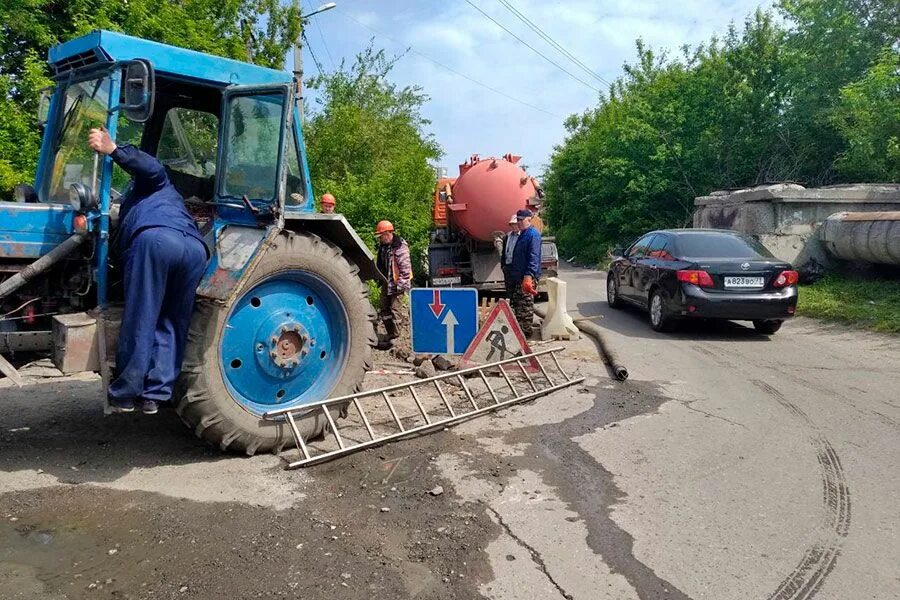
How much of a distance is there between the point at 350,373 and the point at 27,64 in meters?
7.68

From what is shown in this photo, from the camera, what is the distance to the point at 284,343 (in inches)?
195

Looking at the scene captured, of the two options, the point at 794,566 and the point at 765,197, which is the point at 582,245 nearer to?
the point at 765,197

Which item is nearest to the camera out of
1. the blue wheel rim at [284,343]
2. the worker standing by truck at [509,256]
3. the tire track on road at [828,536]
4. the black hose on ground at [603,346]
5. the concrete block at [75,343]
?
the tire track on road at [828,536]

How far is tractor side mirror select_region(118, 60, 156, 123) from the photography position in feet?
13.2

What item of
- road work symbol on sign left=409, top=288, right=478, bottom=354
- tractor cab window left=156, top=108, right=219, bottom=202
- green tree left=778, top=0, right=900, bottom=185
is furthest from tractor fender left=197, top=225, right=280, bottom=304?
green tree left=778, top=0, right=900, bottom=185

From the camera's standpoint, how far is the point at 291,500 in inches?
164

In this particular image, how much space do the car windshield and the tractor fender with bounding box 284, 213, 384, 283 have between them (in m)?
6.07

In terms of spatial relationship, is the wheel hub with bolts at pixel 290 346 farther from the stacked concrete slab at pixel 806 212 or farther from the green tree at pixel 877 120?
the green tree at pixel 877 120

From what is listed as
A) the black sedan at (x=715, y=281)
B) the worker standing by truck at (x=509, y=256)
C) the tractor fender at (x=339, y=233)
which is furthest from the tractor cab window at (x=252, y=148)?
the black sedan at (x=715, y=281)

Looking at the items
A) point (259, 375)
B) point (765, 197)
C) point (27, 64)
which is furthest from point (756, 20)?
point (259, 375)

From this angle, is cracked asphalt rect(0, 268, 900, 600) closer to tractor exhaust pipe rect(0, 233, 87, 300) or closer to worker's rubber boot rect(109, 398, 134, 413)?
worker's rubber boot rect(109, 398, 134, 413)

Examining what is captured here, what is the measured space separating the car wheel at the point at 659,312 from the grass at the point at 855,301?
2.95 meters

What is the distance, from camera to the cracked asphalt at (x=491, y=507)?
3.29 meters

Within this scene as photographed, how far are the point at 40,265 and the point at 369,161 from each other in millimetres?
12741
